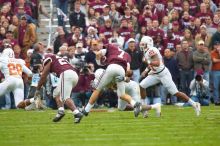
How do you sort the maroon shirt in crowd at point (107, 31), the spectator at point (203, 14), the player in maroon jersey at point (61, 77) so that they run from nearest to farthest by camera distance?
the player in maroon jersey at point (61, 77) → the maroon shirt in crowd at point (107, 31) → the spectator at point (203, 14)

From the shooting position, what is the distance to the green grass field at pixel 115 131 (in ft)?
41.0

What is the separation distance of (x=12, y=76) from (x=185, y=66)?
6.33 metres

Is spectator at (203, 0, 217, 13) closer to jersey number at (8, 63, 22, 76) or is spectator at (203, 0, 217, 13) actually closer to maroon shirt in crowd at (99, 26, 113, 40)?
maroon shirt in crowd at (99, 26, 113, 40)

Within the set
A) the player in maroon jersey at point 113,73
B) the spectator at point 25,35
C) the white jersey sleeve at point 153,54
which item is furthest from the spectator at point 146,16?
the player in maroon jersey at point 113,73

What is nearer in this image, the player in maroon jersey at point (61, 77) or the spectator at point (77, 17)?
the player in maroon jersey at point (61, 77)

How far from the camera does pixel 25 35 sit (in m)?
26.2

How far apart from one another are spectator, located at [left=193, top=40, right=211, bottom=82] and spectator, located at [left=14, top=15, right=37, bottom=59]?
200 inches

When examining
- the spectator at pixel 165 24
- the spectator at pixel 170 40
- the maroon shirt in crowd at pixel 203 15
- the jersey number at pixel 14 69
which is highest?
the maroon shirt in crowd at pixel 203 15

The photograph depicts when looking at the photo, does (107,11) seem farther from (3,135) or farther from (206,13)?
(3,135)

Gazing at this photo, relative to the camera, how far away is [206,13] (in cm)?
2683

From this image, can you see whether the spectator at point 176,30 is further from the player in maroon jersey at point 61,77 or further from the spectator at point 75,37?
the player in maroon jersey at point 61,77

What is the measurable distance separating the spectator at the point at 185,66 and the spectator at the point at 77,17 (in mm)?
3305

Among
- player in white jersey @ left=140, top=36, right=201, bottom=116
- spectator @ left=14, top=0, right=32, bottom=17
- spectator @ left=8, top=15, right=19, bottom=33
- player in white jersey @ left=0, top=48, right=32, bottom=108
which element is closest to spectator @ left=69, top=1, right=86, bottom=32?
spectator @ left=14, top=0, right=32, bottom=17

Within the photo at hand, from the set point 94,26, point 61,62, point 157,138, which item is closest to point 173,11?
point 94,26
